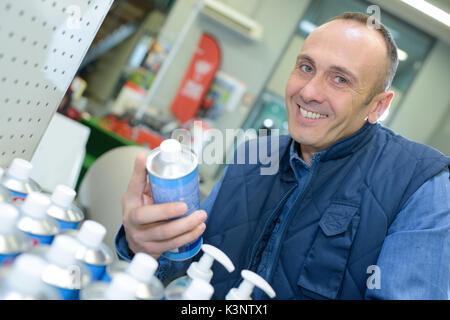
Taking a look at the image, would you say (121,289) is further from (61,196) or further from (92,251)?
(61,196)

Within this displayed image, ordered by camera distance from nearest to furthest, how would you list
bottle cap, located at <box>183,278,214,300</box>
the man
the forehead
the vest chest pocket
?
bottle cap, located at <box>183,278,214,300</box>, the man, the vest chest pocket, the forehead

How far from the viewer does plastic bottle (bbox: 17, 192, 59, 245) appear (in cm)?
66

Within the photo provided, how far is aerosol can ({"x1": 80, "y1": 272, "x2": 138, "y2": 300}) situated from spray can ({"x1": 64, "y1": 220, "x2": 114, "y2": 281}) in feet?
0.24

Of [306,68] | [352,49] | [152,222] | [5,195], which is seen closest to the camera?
[5,195]

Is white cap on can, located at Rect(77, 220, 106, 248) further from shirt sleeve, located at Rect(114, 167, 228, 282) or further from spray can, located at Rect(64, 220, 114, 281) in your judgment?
shirt sleeve, located at Rect(114, 167, 228, 282)

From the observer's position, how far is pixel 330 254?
1.14 m

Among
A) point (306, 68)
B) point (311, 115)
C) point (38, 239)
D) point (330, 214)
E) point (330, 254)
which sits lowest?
point (38, 239)

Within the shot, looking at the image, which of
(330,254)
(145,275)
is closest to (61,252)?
(145,275)

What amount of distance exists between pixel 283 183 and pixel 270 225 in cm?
19

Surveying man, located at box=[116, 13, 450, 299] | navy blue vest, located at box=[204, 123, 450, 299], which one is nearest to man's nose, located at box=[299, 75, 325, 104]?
man, located at box=[116, 13, 450, 299]

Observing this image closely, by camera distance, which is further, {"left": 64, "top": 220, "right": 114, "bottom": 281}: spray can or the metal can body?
the metal can body

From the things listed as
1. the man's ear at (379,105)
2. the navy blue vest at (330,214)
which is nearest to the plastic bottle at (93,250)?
the navy blue vest at (330,214)

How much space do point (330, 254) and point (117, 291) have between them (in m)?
0.78
